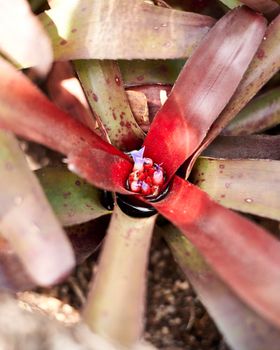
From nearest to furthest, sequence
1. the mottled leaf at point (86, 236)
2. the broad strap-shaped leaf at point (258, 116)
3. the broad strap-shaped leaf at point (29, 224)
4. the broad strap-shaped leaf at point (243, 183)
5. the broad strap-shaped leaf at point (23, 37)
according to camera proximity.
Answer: the broad strap-shaped leaf at point (29, 224) → the broad strap-shaped leaf at point (23, 37) → the broad strap-shaped leaf at point (243, 183) → the mottled leaf at point (86, 236) → the broad strap-shaped leaf at point (258, 116)

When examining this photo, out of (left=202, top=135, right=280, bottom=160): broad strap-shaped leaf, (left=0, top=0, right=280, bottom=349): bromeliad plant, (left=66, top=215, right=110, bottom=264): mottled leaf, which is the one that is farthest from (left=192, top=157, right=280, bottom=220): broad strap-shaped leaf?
(left=66, top=215, right=110, bottom=264): mottled leaf

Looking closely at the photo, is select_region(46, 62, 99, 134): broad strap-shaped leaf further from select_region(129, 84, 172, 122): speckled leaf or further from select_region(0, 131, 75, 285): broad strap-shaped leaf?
select_region(0, 131, 75, 285): broad strap-shaped leaf

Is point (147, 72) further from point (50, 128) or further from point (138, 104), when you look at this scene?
point (50, 128)

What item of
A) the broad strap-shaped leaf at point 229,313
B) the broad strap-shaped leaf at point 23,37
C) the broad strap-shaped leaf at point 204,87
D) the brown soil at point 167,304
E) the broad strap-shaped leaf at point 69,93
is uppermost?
the broad strap-shaped leaf at point 23,37

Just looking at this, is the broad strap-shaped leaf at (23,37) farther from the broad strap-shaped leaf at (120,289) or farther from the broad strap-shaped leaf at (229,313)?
the broad strap-shaped leaf at (229,313)

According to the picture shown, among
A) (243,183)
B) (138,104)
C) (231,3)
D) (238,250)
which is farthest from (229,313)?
(231,3)

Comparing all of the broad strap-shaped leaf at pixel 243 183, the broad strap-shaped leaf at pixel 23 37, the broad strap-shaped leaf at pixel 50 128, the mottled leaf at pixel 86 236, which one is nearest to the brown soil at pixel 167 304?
the mottled leaf at pixel 86 236
